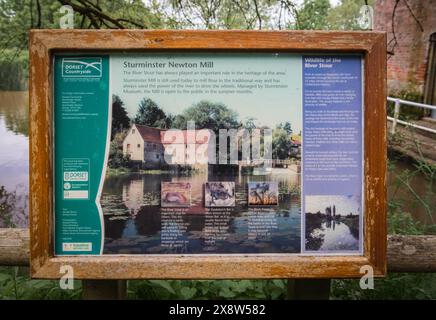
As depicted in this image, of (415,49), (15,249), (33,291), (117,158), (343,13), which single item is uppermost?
(343,13)

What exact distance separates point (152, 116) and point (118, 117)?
117 millimetres

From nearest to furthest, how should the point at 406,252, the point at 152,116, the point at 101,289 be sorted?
the point at 152,116
the point at 101,289
the point at 406,252

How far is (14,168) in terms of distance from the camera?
11.0 meters

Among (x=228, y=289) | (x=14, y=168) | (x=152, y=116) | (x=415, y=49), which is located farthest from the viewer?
(x=415, y=49)

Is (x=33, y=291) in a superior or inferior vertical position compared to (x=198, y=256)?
inferior

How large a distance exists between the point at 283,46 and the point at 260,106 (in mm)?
216

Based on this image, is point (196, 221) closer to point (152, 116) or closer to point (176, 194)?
point (176, 194)

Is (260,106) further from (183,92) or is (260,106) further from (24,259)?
(24,259)

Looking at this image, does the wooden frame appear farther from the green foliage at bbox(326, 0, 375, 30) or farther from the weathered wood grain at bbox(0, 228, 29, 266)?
the green foliage at bbox(326, 0, 375, 30)

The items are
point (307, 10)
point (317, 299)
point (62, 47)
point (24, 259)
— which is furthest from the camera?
point (307, 10)

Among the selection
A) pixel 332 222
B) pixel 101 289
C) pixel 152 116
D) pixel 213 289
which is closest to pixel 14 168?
pixel 213 289

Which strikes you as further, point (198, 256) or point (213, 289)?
point (213, 289)

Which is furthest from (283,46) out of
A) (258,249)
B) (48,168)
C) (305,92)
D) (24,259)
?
(24,259)

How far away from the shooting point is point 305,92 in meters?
1.62
